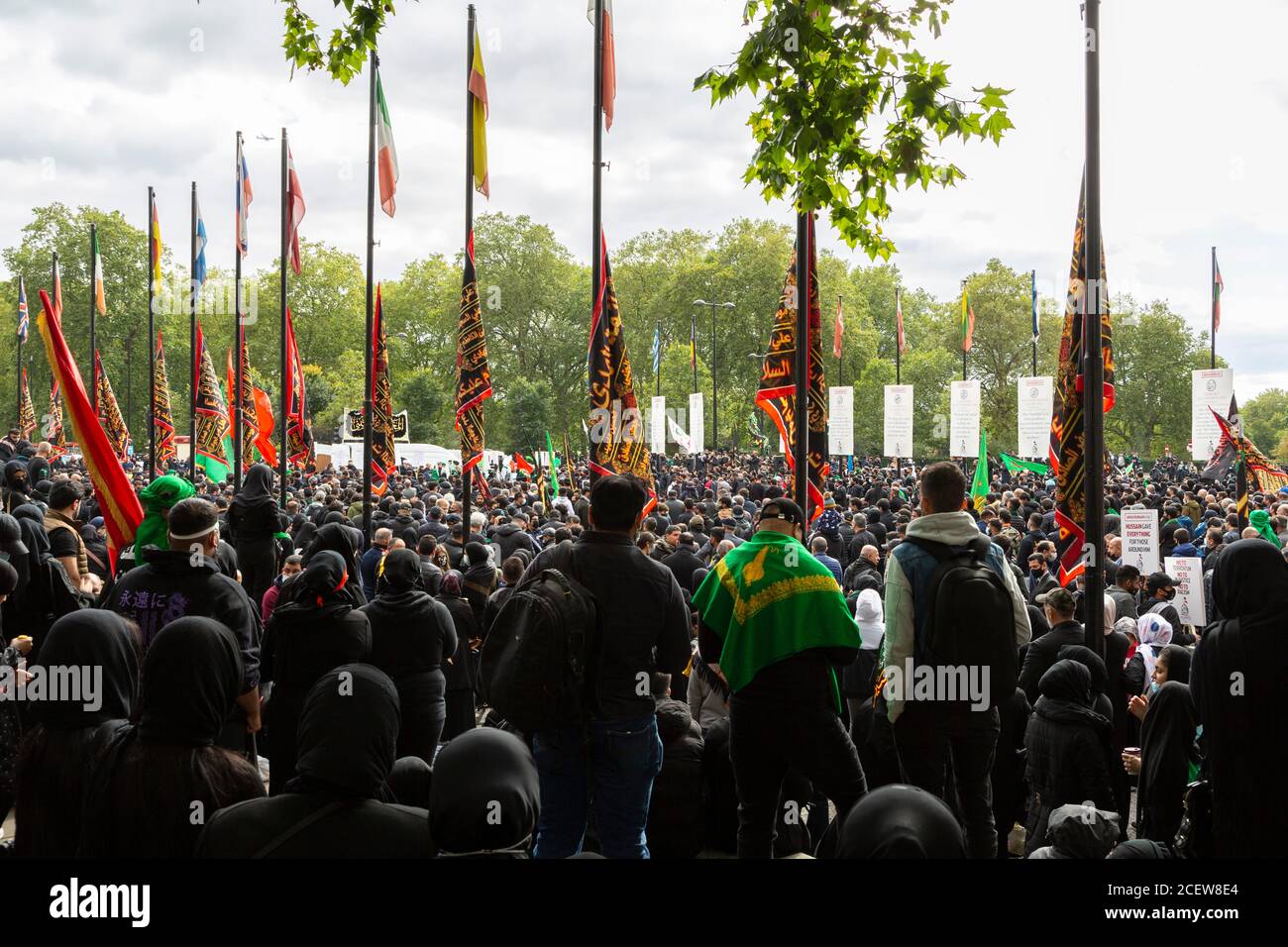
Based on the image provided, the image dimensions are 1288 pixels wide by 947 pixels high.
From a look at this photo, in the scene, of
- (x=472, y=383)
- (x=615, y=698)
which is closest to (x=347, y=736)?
(x=615, y=698)

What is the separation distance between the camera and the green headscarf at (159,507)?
5867 millimetres

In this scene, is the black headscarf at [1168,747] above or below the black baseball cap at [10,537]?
below

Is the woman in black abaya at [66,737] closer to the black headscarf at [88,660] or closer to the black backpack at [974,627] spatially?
the black headscarf at [88,660]

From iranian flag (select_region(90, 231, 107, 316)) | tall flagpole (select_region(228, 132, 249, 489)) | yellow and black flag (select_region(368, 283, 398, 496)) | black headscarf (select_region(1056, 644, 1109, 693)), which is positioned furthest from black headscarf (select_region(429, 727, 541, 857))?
iranian flag (select_region(90, 231, 107, 316))

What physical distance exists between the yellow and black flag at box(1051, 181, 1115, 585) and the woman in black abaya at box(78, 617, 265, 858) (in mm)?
7472

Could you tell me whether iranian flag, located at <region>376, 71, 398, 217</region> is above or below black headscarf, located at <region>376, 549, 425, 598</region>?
above

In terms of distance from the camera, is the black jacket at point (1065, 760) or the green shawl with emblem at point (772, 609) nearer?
the green shawl with emblem at point (772, 609)

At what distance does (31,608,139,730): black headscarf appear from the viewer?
3.58m

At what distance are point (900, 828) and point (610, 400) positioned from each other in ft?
31.5

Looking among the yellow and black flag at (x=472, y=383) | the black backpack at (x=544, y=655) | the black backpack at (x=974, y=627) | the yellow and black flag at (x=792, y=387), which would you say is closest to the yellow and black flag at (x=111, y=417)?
the yellow and black flag at (x=472, y=383)

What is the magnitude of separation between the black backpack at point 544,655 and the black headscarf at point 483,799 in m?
1.39

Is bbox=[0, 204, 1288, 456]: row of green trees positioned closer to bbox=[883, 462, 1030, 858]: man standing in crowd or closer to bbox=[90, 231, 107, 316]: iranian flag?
bbox=[90, 231, 107, 316]: iranian flag

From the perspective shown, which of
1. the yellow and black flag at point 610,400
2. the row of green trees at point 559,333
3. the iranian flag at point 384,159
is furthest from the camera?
the row of green trees at point 559,333

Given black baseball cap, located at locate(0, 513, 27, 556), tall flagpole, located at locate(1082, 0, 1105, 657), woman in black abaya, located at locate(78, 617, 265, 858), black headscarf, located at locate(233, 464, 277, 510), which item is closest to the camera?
woman in black abaya, located at locate(78, 617, 265, 858)
